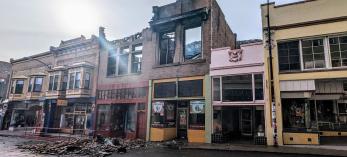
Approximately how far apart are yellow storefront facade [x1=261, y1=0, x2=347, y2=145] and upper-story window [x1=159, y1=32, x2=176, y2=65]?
24.8ft

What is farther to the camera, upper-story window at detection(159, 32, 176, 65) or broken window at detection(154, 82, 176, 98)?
upper-story window at detection(159, 32, 176, 65)

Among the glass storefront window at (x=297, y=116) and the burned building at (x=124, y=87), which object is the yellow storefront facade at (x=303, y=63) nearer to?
the glass storefront window at (x=297, y=116)

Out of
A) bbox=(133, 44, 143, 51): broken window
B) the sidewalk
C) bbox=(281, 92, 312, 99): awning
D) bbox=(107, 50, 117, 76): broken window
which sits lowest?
the sidewalk

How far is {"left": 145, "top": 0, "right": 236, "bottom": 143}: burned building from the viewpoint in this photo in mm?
17422

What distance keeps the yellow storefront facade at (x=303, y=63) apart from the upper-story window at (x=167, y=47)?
24.8ft

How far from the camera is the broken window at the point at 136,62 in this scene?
878 inches

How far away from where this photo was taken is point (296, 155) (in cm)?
1143

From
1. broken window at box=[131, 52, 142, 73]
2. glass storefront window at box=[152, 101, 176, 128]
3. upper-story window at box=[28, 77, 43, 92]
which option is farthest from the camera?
upper-story window at box=[28, 77, 43, 92]

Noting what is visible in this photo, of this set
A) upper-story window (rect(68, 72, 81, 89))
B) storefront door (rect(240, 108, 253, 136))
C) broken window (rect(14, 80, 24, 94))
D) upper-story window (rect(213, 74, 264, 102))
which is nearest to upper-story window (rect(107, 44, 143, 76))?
upper-story window (rect(68, 72, 81, 89))

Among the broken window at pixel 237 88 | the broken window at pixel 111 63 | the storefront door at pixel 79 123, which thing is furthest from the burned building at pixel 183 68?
the storefront door at pixel 79 123

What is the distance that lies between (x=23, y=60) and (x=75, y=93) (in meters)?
15.1

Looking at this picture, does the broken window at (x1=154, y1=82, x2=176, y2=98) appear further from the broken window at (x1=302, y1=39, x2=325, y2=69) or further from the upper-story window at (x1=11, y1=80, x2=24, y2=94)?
the upper-story window at (x1=11, y1=80, x2=24, y2=94)

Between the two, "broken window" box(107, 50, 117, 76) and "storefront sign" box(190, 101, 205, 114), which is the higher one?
"broken window" box(107, 50, 117, 76)

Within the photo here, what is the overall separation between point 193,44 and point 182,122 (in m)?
6.19
